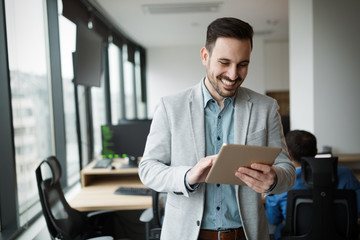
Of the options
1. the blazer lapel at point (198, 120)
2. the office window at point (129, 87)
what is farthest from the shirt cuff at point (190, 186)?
the office window at point (129, 87)

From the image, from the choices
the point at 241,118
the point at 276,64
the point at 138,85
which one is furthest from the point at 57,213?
the point at 276,64

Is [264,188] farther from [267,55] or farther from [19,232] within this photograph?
[267,55]

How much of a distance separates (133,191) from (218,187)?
64.9 inches

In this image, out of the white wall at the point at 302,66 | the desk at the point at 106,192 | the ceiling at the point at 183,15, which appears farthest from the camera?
the ceiling at the point at 183,15

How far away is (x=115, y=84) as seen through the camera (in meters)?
5.86

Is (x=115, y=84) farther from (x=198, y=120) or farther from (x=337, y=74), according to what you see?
(x=198, y=120)

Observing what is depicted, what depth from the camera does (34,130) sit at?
274 centimetres

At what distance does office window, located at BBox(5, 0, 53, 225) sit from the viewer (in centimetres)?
231

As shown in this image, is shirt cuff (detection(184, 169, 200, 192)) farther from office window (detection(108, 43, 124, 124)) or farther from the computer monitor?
office window (detection(108, 43, 124, 124))

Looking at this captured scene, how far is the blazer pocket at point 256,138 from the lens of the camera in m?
1.24

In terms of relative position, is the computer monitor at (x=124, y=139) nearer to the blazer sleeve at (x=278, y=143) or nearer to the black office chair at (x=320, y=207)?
the black office chair at (x=320, y=207)

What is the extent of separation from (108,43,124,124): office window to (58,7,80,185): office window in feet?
5.90

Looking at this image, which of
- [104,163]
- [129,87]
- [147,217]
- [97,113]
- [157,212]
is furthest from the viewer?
[129,87]

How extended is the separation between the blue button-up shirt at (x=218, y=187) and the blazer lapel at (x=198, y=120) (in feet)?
0.11
